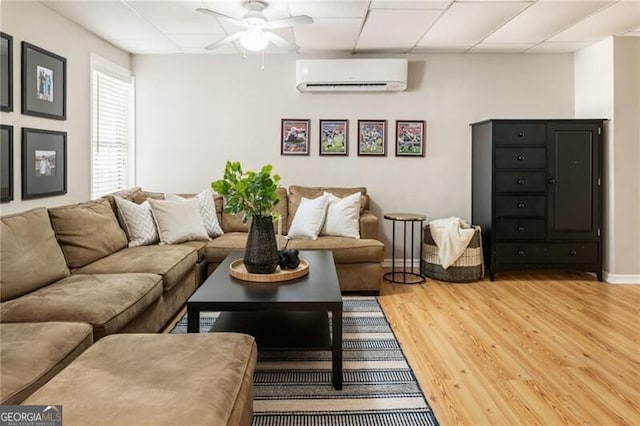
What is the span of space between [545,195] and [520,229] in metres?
0.41

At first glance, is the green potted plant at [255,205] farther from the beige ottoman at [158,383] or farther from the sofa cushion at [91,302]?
the beige ottoman at [158,383]

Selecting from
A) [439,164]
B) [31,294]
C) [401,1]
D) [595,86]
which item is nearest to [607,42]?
[595,86]

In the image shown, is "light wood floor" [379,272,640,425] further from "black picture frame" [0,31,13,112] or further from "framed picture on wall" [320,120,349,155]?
"black picture frame" [0,31,13,112]

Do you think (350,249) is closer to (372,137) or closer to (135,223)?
(372,137)

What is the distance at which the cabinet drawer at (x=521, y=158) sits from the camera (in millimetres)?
4391

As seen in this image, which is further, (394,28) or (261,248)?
(394,28)

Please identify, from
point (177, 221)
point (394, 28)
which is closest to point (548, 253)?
point (394, 28)

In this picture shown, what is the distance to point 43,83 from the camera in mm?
3377

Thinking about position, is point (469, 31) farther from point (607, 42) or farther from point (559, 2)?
point (607, 42)

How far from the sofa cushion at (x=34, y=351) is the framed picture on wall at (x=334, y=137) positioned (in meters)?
3.42

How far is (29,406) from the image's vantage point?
1281mm

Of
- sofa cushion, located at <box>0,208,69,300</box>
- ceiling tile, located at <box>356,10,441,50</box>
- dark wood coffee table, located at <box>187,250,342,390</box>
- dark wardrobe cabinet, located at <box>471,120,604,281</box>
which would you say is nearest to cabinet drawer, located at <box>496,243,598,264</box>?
dark wardrobe cabinet, located at <box>471,120,604,281</box>

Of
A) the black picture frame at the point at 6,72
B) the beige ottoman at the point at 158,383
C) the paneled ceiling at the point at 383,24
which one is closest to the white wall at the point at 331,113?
the paneled ceiling at the point at 383,24

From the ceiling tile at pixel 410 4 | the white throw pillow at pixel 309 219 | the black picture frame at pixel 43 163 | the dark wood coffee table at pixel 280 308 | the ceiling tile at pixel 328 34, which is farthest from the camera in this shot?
the white throw pillow at pixel 309 219
